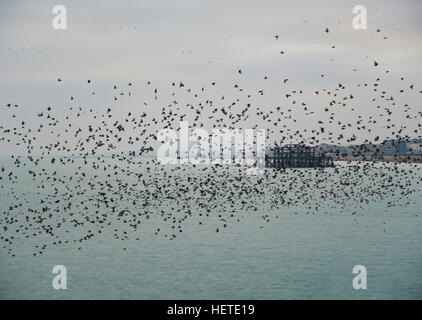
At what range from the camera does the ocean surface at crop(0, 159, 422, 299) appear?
171 ft

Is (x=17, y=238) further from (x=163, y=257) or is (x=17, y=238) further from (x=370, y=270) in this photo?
(x=370, y=270)

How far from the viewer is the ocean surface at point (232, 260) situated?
52000mm

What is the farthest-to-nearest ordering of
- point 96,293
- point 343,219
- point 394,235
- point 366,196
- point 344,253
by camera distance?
point 366,196 → point 343,219 → point 394,235 → point 344,253 → point 96,293

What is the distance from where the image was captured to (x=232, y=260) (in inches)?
2712

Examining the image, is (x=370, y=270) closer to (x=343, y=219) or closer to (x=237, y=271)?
(x=237, y=271)

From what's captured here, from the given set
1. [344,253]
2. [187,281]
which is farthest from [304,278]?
[344,253]

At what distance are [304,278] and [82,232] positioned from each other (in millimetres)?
48559

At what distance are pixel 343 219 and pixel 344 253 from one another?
3854 cm

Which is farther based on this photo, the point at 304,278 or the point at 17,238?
the point at 17,238

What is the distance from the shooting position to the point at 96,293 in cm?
5122

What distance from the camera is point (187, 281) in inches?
2215
